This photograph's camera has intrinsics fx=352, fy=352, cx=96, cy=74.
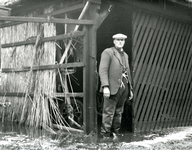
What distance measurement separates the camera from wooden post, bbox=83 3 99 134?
755 centimetres

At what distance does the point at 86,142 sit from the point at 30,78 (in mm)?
2813

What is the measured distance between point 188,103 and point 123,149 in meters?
4.27

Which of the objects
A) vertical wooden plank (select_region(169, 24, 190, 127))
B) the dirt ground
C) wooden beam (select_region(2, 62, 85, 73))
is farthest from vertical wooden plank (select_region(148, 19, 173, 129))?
wooden beam (select_region(2, 62, 85, 73))

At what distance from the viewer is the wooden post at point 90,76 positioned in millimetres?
7551

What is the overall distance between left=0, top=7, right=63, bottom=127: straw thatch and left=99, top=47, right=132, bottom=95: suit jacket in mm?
1548

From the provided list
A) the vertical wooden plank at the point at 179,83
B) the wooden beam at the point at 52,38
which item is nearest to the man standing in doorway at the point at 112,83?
the wooden beam at the point at 52,38

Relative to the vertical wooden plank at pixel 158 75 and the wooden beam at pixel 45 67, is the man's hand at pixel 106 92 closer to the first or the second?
the wooden beam at pixel 45 67

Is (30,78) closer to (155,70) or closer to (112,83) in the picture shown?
(112,83)

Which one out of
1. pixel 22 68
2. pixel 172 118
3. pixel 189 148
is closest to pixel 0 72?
pixel 22 68

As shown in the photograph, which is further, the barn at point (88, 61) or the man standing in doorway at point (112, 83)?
the barn at point (88, 61)

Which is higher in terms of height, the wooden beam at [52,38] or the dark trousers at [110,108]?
the wooden beam at [52,38]

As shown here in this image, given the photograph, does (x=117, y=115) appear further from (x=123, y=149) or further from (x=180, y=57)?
(x=180, y=57)

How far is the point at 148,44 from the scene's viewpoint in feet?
28.3

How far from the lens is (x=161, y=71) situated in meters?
8.95
